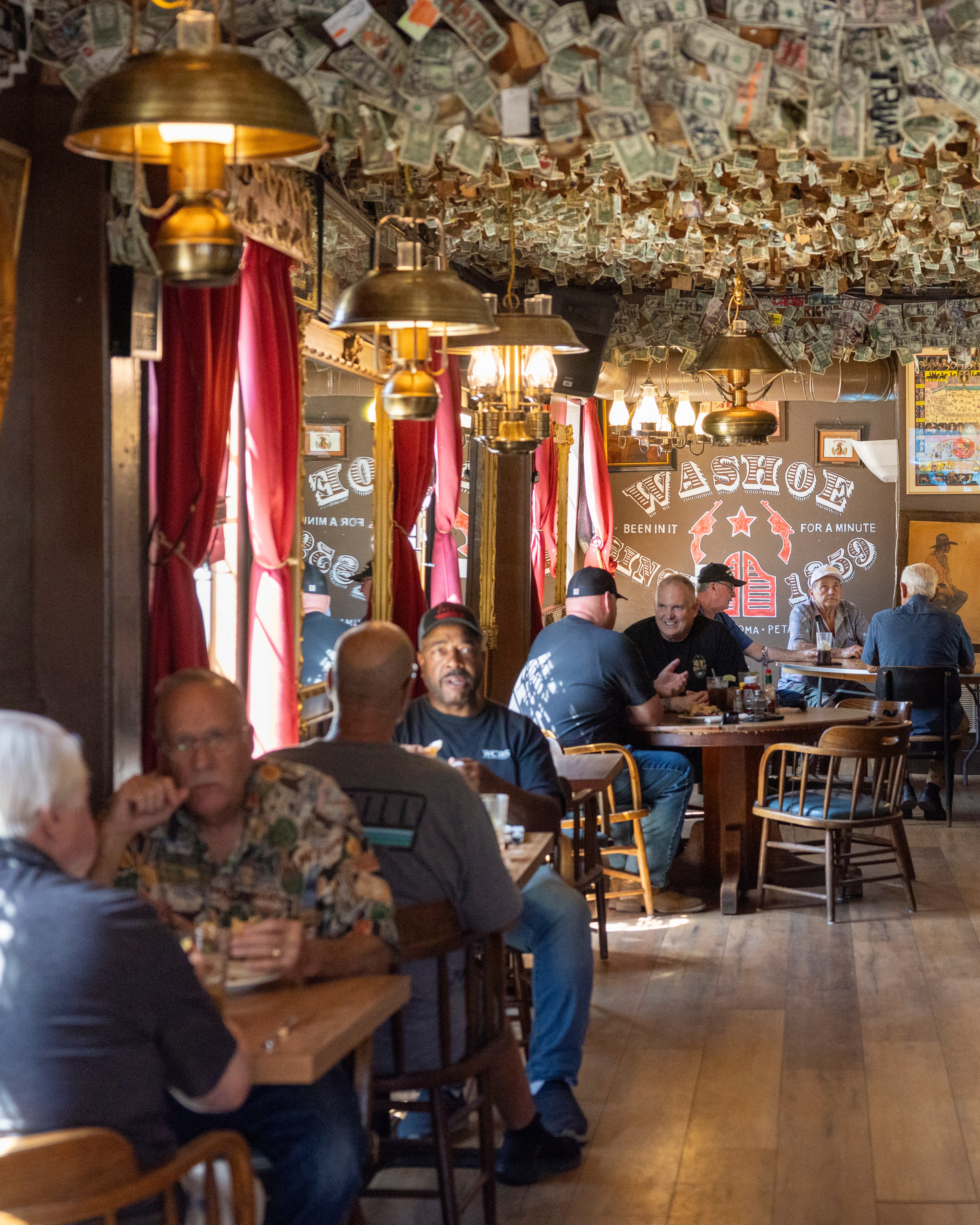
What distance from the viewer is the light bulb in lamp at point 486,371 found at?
17.5 ft

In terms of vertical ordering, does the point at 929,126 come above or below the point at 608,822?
above

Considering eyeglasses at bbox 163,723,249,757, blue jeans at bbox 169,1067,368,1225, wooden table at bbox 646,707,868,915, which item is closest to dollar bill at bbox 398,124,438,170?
eyeglasses at bbox 163,723,249,757

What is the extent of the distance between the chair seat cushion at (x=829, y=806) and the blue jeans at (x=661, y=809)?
1.32 ft

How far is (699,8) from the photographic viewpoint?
353 cm

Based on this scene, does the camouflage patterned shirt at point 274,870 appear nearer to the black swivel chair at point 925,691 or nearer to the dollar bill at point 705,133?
the dollar bill at point 705,133

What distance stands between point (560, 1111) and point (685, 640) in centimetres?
397

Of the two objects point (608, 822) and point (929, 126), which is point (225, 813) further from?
point (608, 822)

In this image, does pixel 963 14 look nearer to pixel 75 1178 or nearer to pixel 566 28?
pixel 566 28

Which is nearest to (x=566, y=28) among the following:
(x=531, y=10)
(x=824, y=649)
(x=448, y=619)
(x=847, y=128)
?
(x=531, y=10)

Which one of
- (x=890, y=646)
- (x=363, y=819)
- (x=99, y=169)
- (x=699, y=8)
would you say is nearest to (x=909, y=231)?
(x=890, y=646)

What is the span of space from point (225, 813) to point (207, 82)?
1.39 metres

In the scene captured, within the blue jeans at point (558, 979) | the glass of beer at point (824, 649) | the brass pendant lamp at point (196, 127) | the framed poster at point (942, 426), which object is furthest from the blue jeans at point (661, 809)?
the framed poster at point (942, 426)

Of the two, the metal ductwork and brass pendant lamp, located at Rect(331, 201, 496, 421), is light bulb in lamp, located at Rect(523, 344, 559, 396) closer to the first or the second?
brass pendant lamp, located at Rect(331, 201, 496, 421)

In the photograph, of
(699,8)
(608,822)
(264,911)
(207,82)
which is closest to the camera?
(207,82)
